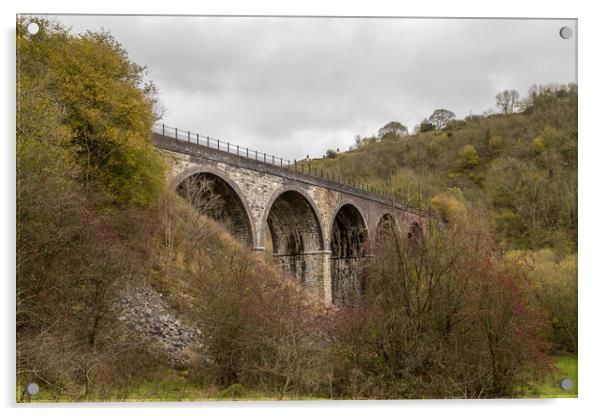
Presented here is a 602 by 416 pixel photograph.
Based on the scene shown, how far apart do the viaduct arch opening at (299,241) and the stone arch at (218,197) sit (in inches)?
196

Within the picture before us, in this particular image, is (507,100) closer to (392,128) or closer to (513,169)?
(513,169)

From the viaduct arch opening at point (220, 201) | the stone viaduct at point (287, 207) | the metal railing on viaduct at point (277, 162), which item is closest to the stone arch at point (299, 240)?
the stone viaduct at point (287, 207)

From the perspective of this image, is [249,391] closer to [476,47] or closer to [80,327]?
[80,327]

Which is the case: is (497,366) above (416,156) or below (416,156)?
below

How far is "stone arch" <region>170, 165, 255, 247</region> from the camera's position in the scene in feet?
65.0

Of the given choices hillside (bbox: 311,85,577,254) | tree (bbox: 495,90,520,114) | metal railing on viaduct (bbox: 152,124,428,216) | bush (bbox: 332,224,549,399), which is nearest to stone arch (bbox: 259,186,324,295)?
metal railing on viaduct (bbox: 152,124,428,216)

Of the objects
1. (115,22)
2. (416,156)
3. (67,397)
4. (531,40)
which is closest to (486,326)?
(531,40)

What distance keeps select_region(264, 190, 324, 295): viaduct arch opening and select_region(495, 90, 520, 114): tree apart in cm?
1593

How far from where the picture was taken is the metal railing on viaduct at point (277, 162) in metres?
19.5

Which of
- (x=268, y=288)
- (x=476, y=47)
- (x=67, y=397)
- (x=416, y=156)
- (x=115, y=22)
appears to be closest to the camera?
(x=67, y=397)

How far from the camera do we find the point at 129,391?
873 centimetres

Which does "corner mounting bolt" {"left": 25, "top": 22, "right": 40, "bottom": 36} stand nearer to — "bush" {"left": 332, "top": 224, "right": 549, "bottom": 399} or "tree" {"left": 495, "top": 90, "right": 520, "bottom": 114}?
"bush" {"left": 332, "top": 224, "right": 549, "bottom": 399}

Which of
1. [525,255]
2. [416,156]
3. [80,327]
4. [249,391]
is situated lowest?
[249,391]
